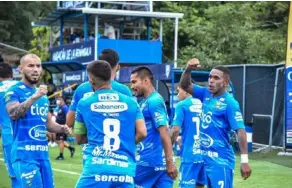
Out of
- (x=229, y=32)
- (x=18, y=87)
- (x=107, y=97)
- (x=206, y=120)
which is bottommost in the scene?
(x=206, y=120)

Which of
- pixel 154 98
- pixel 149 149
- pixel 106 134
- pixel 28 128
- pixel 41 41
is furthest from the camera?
pixel 41 41

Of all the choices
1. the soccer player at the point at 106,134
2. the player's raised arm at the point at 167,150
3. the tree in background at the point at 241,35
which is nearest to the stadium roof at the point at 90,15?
the tree in background at the point at 241,35

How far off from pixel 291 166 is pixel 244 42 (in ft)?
54.3

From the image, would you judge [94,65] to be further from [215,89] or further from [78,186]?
[215,89]

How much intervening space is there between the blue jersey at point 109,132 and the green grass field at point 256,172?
7.57 meters

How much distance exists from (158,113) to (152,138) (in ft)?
1.23

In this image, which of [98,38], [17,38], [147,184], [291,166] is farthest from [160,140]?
[17,38]

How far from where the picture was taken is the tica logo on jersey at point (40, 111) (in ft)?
29.2

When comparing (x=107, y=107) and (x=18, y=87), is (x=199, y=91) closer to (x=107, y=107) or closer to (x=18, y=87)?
(x=18, y=87)

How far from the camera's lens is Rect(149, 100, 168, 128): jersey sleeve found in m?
8.37

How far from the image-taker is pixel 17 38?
49.8m

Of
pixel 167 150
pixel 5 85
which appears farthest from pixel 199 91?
pixel 5 85

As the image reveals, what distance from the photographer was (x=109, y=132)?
6879 mm

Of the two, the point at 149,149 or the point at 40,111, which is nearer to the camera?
the point at 149,149
